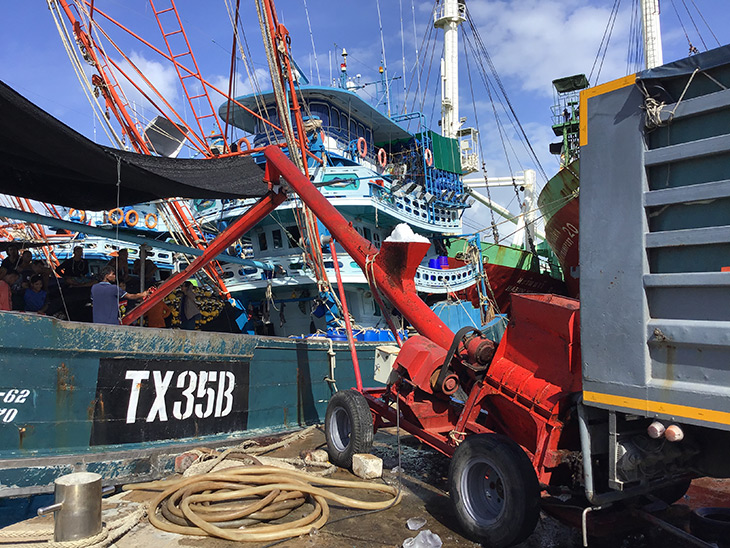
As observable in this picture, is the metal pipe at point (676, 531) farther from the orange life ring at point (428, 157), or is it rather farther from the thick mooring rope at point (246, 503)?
the orange life ring at point (428, 157)

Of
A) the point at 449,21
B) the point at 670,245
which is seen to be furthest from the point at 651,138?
the point at 449,21

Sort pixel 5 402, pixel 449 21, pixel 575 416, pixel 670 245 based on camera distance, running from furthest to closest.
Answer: pixel 449 21 → pixel 5 402 → pixel 575 416 → pixel 670 245

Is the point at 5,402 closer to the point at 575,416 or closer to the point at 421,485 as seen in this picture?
the point at 421,485

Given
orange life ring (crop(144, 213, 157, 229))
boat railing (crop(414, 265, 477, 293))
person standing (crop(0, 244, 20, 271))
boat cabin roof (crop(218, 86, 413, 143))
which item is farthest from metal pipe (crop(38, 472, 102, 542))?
orange life ring (crop(144, 213, 157, 229))

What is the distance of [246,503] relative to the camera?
4.59 meters

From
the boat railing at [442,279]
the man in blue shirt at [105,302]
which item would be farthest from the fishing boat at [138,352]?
the boat railing at [442,279]

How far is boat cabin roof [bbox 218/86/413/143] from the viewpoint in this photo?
17.3m

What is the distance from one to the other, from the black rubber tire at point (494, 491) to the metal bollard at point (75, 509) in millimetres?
2581

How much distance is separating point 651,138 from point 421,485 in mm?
3881

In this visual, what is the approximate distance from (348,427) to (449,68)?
919 inches

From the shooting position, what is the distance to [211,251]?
24.9ft

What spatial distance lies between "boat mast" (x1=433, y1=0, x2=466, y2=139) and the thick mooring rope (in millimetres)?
23113

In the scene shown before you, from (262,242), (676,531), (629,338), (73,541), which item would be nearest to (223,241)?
(73,541)

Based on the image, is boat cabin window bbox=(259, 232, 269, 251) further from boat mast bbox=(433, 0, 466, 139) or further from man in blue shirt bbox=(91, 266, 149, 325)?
boat mast bbox=(433, 0, 466, 139)
